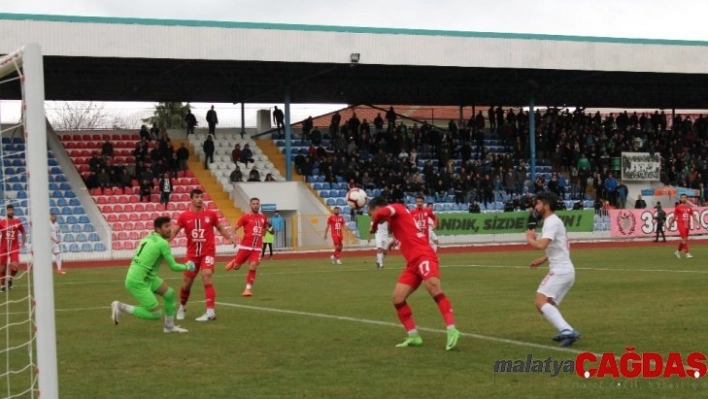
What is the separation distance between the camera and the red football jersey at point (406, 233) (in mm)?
13820

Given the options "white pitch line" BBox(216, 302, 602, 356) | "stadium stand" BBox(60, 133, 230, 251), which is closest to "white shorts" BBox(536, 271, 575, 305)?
"white pitch line" BBox(216, 302, 602, 356)

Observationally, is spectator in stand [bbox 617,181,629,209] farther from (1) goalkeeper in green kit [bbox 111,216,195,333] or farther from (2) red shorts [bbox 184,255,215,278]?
(1) goalkeeper in green kit [bbox 111,216,195,333]

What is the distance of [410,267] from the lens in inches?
546

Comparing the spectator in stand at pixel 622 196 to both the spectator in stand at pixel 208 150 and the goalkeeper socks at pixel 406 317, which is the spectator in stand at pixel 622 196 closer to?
the spectator in stand at pixel 208 150

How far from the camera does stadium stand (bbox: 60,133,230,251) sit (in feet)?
141

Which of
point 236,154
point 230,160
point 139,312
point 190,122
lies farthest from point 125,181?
point 139,312

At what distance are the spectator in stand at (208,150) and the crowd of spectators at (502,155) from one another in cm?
403

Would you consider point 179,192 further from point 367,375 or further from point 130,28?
point 367,375

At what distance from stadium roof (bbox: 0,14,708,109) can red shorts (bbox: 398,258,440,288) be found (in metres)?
30.7

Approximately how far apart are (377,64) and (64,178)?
559 inches

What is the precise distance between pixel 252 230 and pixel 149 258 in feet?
22.9

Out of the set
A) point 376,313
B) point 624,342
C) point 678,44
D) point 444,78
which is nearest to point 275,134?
point 444,78

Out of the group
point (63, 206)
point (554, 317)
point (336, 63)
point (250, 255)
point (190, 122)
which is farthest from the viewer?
point (190, 122)

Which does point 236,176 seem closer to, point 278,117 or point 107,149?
point 107,149
